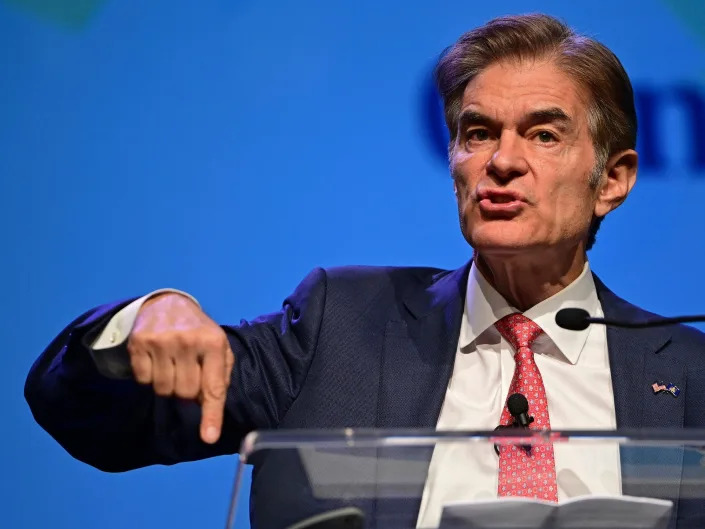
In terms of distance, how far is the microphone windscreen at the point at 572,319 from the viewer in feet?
4.36

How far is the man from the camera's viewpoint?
1.72m

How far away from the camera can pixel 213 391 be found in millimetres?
1287

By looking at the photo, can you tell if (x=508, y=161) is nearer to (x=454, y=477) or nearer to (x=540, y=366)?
(x=540, y=366)

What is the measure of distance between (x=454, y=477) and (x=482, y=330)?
0.76 m

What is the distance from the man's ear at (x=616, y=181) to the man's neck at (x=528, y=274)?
0.41 ft

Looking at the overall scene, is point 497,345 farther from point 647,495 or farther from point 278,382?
point 647,495

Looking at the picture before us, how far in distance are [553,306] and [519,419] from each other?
0.53 m

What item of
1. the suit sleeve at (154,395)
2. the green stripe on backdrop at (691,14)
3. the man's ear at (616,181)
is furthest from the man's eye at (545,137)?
the green stripe on backdrop at (691,14)

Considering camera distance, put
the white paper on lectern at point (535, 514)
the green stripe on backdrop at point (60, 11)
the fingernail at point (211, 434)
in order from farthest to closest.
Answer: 1. the green stripe on backdrop at point (60, 11)
2. the fingernail at point (211, 434)
3. the white paper on lectern at point (535, 514)

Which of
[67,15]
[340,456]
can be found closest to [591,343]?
[340,456]

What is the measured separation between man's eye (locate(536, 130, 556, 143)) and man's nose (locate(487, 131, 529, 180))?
0.06 metres

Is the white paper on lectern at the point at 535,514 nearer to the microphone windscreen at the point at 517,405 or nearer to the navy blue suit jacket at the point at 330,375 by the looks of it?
the microphone windscreen at the point at 517,405

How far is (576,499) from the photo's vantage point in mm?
1000

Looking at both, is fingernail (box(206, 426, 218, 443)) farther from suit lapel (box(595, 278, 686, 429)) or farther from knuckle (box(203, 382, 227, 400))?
suit lapel (box(595, 278, 686, 429))
